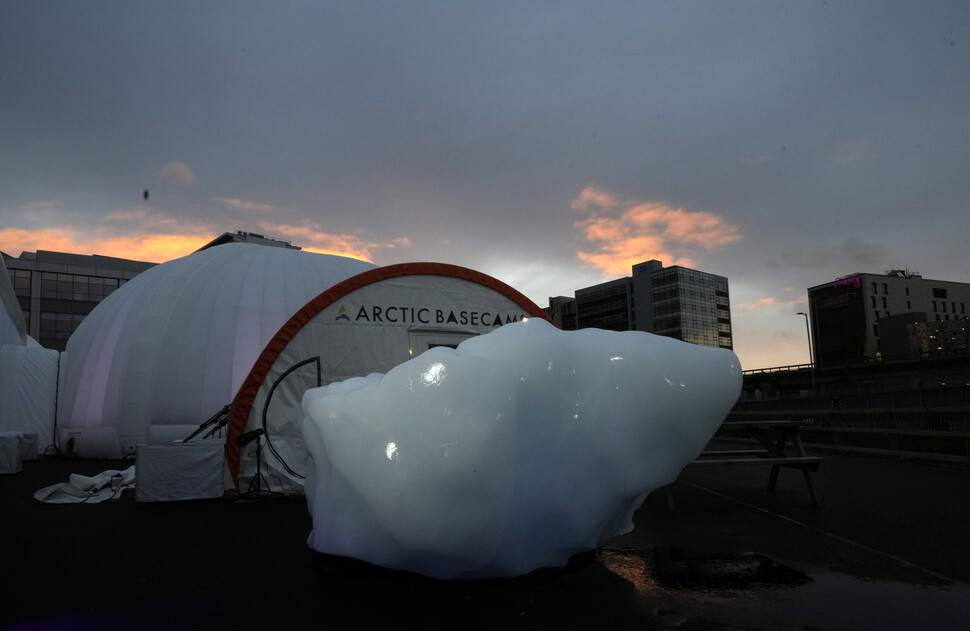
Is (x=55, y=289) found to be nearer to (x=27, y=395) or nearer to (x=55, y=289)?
(x=55, y=289)

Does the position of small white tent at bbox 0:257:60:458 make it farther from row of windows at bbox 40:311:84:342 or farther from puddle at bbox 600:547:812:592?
row of windows at bbox 40:311:84:342

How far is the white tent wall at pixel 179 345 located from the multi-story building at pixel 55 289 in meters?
46.8

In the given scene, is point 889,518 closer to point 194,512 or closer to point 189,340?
point 194,512

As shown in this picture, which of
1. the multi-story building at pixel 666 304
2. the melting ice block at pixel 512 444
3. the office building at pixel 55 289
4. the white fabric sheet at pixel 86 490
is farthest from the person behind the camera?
the multi-story building at pixel 666 304

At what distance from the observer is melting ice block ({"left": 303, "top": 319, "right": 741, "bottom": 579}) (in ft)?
13.7

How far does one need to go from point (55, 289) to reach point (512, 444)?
70367 millimetres

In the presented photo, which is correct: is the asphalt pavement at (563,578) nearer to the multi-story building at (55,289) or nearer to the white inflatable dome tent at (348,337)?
the white inflatable dome tent at (348,337)

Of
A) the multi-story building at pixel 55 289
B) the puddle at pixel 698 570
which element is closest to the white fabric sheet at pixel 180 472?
the puddle at pixel 698 570

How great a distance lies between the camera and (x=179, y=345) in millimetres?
16984

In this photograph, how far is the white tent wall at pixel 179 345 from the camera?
16469 mm

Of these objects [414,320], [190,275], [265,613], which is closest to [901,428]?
[414,320]

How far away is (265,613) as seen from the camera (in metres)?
Result: 4.09

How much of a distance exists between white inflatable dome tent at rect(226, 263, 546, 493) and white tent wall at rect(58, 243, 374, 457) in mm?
6773

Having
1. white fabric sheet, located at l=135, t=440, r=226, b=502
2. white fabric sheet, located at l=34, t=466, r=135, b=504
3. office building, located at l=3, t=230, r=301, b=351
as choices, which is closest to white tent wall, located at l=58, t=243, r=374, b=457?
white fabric sheet, located at l=34, t=466, r=135, b=504
